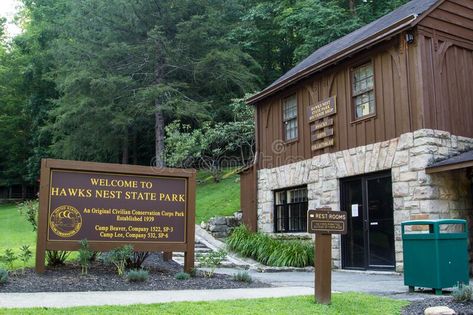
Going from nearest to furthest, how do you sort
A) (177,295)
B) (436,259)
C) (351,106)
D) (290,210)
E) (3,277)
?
1. (177,295)
2. (3,277)
3. (436,259)
4. (351,106)
5. (290,210)

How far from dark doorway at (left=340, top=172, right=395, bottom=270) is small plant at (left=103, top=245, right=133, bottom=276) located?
5.96 metres

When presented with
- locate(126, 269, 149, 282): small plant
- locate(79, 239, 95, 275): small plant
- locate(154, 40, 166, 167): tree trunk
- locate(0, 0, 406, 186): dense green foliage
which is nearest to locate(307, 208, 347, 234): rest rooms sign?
locate(126, 269, 149, 282): small plant

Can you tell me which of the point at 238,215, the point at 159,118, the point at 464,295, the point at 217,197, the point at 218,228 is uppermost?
the point at 159,118

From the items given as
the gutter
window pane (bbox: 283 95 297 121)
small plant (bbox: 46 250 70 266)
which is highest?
the gutter

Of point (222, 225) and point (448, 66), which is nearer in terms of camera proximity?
point (448, 66)

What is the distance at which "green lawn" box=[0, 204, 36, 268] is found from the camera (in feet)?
46.2

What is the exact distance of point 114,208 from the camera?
356 inches

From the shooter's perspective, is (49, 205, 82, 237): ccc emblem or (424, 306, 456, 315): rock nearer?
(424, 306, 456, 315): rock

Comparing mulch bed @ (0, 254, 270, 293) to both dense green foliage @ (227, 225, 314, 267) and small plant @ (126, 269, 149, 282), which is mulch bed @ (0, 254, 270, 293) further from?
dense green foliage @ (227, 225, 314, 267)

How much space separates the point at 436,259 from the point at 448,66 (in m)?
5.66

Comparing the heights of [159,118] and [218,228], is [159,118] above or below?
above

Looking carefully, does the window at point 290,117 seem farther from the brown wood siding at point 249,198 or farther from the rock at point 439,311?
the rock at point 439,311

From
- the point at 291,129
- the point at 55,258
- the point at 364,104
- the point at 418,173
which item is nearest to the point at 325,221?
the point at 418,173

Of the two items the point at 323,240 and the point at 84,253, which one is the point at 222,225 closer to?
the point at 84,253
